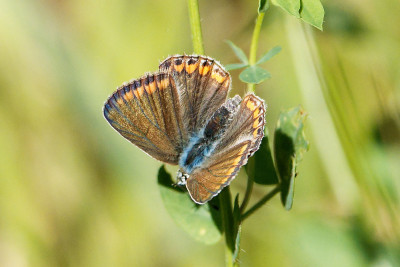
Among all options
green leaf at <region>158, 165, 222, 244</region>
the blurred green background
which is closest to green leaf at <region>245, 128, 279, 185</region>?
green leaf at <region>158, 165, 222, 244</region>

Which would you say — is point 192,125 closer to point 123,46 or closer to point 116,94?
point 116,94

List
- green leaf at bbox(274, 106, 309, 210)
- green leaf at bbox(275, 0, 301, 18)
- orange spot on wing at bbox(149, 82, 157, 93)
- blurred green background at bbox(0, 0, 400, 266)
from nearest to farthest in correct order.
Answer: green leaf at bbox(275, 0, 301, 18) < green leaf at bbox(274, 106, 309, 210) < orange spot on wing at bbox(149, 82, 157, 93) < blurred green background at bbox(0, 0, 400, 266)

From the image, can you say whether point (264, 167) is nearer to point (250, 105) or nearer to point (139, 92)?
point (250, 105)

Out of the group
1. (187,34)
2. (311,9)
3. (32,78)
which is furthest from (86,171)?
(311,9)

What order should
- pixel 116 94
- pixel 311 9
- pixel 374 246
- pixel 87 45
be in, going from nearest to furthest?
pixel 311 9 < pixel 116 94 < pixel 374 246 < pixel 87 45

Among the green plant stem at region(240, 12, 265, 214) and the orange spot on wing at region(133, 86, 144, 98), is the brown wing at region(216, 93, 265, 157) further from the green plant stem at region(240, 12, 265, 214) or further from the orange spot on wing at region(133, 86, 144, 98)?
the orange spot on wing at region(133, 86, 144, 98)

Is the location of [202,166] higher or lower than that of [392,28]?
higher

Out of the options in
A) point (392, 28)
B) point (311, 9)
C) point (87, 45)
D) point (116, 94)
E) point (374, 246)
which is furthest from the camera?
point (87, 45)
